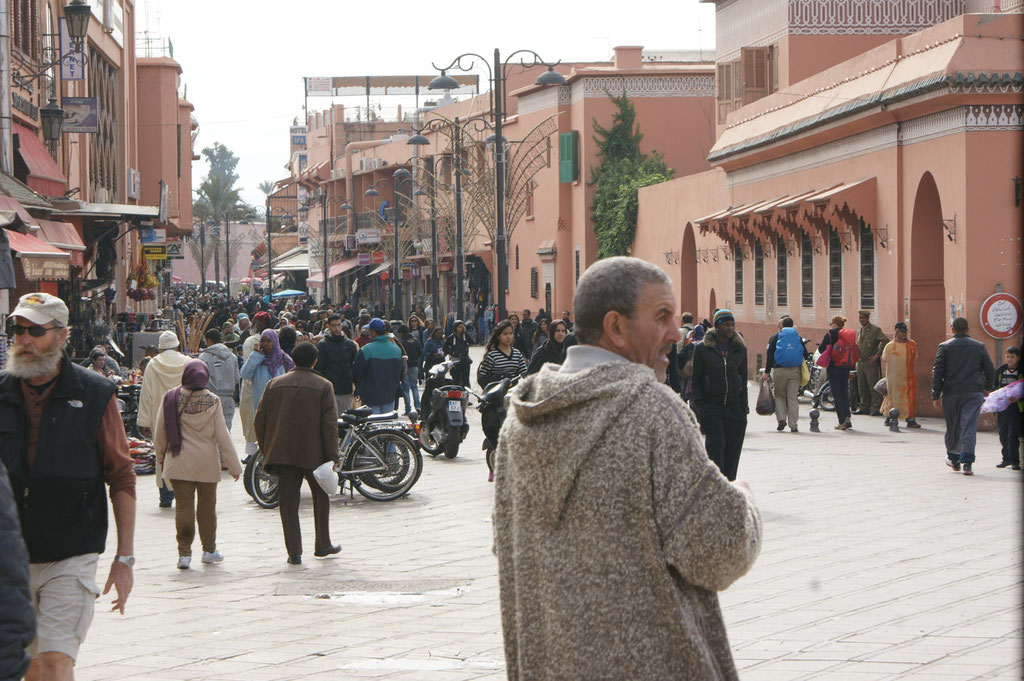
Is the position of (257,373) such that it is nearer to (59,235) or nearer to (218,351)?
(218,351)

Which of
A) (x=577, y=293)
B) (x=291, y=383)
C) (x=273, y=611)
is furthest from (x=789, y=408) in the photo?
(x=577, y=293)

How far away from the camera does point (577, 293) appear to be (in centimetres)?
336

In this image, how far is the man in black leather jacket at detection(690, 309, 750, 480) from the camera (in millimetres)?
12000

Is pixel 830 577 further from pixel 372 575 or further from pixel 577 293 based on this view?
pixel 577 293

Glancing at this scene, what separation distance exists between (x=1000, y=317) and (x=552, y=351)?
862cm

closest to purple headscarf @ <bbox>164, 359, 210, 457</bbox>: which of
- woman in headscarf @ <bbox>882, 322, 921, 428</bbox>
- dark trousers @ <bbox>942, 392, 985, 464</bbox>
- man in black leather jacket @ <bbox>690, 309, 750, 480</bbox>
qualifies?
man in black leather jacket @ <bbox>690, 309, 750, 480</bbox>

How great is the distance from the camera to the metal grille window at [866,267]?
2469 centimetres

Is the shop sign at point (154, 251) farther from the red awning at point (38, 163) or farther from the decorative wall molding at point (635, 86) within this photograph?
the decorative wall molding at point (635, 86)

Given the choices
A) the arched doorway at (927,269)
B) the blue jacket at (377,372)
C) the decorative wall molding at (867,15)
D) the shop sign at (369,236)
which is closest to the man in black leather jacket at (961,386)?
the blue jacket at (377,372)

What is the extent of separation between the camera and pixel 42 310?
16.7ft

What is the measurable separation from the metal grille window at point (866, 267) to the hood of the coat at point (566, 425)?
2211 cm

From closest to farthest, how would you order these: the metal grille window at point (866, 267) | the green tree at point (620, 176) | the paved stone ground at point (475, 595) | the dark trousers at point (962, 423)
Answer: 1. the paved stone ground at point (475, 595)
2. the dark trousers at point (962, 423)
3. the metal grille window at point (866, 267)
4. the green tree at point (620, 176)

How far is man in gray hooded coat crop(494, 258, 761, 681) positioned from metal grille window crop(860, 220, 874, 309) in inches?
868

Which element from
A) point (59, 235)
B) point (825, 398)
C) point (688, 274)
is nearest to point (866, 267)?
point (825, 398)
